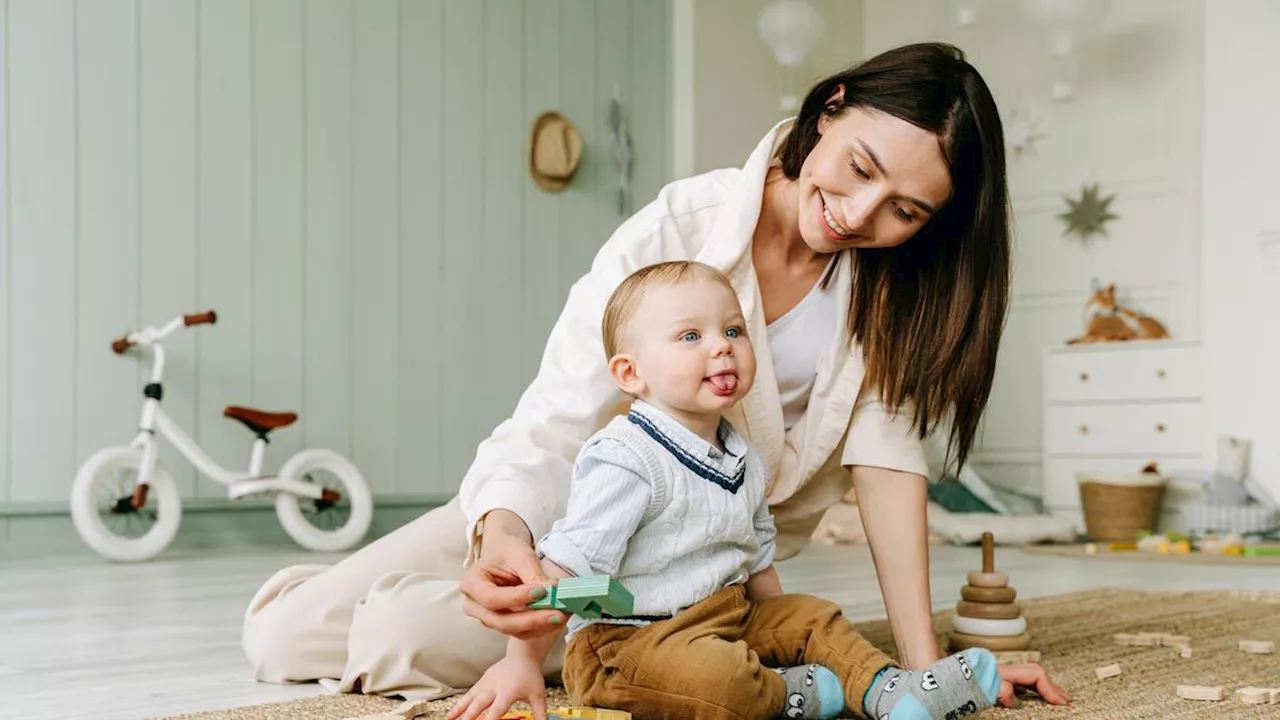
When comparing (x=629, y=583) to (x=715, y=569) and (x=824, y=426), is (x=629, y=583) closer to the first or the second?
(x=715, y=569)

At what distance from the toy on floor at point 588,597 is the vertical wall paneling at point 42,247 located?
3.08 metres

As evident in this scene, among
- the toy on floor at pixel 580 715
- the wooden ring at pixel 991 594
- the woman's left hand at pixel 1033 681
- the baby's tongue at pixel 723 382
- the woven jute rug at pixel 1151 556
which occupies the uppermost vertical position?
the baby's tongue at pixel 723 382

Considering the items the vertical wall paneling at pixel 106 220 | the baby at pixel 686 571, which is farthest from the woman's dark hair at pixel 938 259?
the vertical wall paneling at pixel 106 220

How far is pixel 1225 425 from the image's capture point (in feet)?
14.4

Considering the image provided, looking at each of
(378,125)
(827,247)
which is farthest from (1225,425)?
(827,247)

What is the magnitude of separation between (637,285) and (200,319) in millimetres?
2760

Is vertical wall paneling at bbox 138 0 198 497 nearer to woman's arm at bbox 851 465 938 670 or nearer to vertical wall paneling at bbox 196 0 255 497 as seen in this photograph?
vertical wall paneling at bbox 196 0 255 497

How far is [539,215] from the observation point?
4.80m

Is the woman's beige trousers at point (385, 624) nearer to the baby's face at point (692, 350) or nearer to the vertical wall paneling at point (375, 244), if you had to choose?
the baby's face at point (692, 350)

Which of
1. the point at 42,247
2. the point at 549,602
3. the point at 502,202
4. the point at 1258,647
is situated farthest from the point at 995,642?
the point at 502,202

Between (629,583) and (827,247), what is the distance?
48 cm

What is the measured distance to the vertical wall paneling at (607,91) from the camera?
498 cm

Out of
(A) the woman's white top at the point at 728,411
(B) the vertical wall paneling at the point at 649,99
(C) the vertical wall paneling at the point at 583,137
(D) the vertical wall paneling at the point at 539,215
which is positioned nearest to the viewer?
(A) the woman's white top at the point at 728,411

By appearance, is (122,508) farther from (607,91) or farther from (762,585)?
(762,585)
